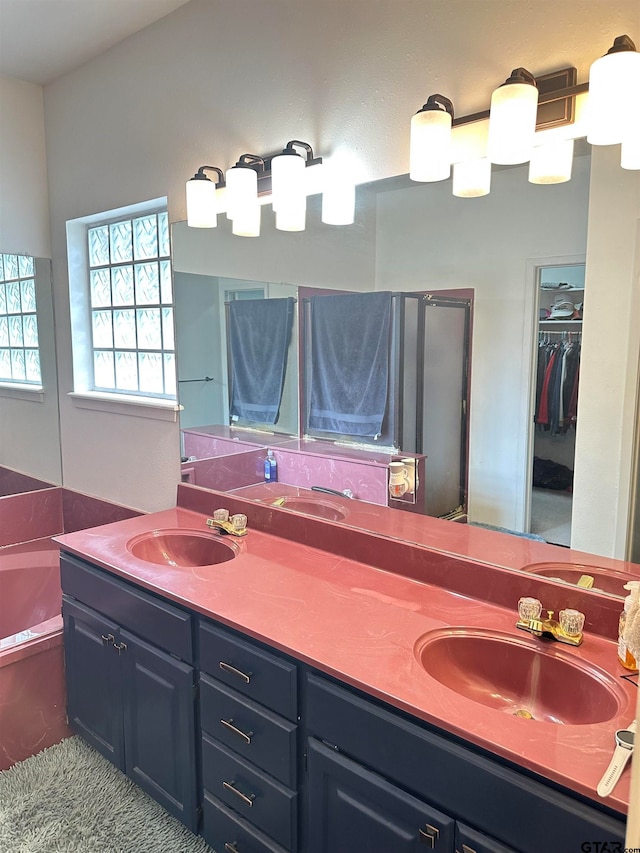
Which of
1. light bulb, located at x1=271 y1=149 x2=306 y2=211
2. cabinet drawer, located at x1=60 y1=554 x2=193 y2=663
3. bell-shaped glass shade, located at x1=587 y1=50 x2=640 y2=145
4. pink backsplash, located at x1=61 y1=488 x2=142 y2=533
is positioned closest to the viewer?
bell-shaped glass shade, located at x1=587 y1=50 x2=640 y2=145

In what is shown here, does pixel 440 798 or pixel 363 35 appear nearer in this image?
pixel 440 798

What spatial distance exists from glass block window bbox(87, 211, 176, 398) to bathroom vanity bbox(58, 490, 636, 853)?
93cm

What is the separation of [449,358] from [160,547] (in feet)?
4.11

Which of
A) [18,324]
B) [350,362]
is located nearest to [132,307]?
[18,324]

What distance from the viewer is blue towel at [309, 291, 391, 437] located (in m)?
1.80

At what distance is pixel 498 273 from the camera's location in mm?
1512

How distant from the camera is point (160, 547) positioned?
2186mm

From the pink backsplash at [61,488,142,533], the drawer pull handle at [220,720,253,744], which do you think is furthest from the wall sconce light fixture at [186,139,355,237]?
the drawer pull handle at [220,720,253,744]

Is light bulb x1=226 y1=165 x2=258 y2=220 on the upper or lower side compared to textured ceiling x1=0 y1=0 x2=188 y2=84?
lower

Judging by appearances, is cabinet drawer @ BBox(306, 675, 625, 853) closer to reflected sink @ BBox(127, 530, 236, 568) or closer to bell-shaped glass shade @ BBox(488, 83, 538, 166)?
reflected sink @ BBox(127, 530, 236, 568)

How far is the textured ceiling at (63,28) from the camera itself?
7.26 feet

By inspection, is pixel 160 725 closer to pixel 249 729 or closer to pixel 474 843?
pixel 249 729

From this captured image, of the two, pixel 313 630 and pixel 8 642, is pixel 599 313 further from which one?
pixel 8 642

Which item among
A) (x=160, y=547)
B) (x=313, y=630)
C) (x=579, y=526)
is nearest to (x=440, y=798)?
(x=313, y=630)
